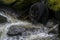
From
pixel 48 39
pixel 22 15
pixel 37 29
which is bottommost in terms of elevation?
pixel 48 39

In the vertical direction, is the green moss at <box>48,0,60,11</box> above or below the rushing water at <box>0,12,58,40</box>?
above

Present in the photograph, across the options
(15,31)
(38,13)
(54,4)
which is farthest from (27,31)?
(54,4)

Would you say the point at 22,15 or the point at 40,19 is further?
the point at 22,15

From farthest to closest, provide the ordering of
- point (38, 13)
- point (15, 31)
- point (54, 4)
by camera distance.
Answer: point (38, 13) → point (54, 4) → point (15, 31)

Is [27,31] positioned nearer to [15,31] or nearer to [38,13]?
[15,31]

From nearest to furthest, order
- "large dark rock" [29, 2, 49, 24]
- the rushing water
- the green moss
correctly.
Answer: the rushing water → the green moss → "large dark rock" [29, 2, 49, 24]

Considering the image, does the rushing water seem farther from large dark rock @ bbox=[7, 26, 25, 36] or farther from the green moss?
the green moss

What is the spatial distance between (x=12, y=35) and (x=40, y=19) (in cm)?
109

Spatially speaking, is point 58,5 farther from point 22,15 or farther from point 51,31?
point 22,15

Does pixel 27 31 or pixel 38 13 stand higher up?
pixel 38 13

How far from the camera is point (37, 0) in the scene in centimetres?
603

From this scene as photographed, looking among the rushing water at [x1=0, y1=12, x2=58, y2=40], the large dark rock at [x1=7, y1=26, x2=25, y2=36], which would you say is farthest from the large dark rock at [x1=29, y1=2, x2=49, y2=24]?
the large dark rock at [x1=7, y1=26, x2=25, y2=36]

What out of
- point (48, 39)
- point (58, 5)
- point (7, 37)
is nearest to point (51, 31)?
point (48, 39)

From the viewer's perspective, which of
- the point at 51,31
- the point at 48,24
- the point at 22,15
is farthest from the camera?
the point at 22,15
